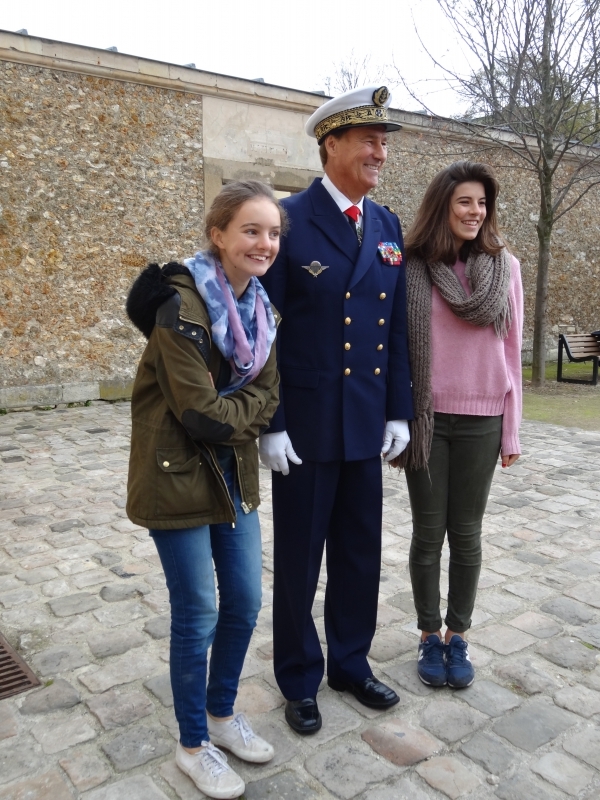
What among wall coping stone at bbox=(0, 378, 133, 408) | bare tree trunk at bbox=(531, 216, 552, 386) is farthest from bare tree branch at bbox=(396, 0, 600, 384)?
wall coping stone at bbox=(0, 378, 133, 408)

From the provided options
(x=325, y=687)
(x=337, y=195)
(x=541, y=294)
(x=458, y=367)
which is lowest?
(x=325, y=687)

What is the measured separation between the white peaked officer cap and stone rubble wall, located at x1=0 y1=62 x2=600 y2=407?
7.18 metres

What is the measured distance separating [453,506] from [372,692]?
787mm

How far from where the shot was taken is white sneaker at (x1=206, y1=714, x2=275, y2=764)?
248cm

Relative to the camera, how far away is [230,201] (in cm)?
229

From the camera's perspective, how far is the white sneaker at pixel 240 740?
2479 millimetres

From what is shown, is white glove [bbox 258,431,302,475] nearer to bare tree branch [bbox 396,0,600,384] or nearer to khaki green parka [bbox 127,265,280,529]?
khaki green parka [bbox 127,265,280,529]

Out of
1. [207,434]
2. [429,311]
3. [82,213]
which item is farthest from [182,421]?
[82,213]

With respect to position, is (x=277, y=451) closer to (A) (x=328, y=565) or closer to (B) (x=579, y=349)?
(A) (x=328, y=565)

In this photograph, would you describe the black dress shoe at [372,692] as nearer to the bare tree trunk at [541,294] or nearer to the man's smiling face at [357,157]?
the man's smiling face at [357,157]

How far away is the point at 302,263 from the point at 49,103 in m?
7.67

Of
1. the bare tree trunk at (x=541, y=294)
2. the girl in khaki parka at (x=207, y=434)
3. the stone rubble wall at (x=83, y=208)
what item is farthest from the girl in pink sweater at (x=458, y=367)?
the bare tree trunk at (x=541, y=294)

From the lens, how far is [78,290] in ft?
30.9

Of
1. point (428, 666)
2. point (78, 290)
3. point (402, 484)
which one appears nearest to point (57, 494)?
point (402, 484)
